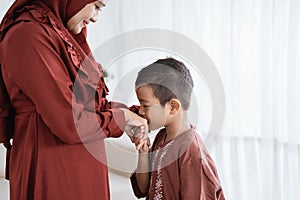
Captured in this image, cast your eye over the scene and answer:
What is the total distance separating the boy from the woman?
0.12 m

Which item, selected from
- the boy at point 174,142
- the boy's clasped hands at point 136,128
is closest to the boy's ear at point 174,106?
the boy at point 174,142

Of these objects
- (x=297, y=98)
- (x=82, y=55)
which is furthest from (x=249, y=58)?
(x=82, y=55)

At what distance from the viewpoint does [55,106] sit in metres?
1.13


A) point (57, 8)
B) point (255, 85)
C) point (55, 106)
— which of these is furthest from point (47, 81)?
point (255, 85)

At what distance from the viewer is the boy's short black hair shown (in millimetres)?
1402

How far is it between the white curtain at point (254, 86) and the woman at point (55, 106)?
148 centimetres

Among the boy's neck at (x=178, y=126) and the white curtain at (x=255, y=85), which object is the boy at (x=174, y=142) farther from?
the white curtain at (x=255, y=85)

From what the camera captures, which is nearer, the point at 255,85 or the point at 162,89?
the point at 162,89

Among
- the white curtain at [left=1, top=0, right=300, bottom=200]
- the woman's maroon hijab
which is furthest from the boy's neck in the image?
the white curtain at [left=1, top=0, right=300, bottom=200]

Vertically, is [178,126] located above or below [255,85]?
below

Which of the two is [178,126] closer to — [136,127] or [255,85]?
[136,127]

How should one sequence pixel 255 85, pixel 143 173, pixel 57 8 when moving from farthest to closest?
pixel 255 85, pixel 143 173, pixel 57 8

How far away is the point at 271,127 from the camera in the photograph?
266 cm

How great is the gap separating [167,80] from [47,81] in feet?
1.40
